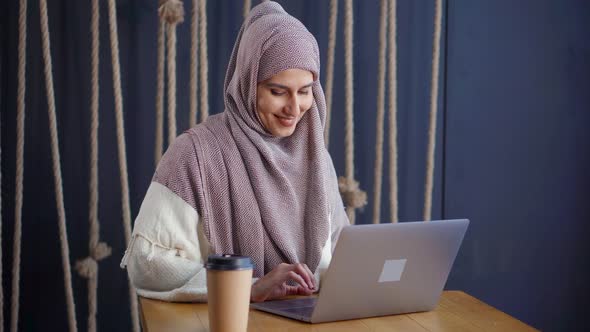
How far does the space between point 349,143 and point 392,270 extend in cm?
112

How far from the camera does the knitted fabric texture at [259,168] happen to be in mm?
Answer: 1766

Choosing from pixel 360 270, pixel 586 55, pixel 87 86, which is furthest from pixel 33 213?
pixel 586 55

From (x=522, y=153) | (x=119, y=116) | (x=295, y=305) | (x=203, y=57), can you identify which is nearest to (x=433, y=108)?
(x=522, y=153)

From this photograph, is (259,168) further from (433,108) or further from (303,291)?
(433,108)

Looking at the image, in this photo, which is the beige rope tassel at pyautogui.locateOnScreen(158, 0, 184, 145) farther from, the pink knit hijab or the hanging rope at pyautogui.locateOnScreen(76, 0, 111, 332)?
the pink knit hijab

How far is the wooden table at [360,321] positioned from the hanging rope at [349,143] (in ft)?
3.13

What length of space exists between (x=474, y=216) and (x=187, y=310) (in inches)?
58.7

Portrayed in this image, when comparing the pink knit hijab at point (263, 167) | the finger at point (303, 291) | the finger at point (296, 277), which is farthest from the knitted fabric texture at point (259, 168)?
the finger at point (296, 277)

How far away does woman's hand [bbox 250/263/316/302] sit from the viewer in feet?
4.99

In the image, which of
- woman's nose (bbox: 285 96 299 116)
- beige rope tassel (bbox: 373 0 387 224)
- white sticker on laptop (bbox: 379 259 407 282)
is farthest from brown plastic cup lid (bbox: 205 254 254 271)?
beige rope tassel (bbox: 373 0 387 224)

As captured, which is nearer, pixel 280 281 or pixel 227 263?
pixel 227 263

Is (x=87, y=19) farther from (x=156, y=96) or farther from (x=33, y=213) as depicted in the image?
(x=33, y=213)

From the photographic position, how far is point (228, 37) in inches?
96.8

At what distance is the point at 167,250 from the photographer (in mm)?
1673
